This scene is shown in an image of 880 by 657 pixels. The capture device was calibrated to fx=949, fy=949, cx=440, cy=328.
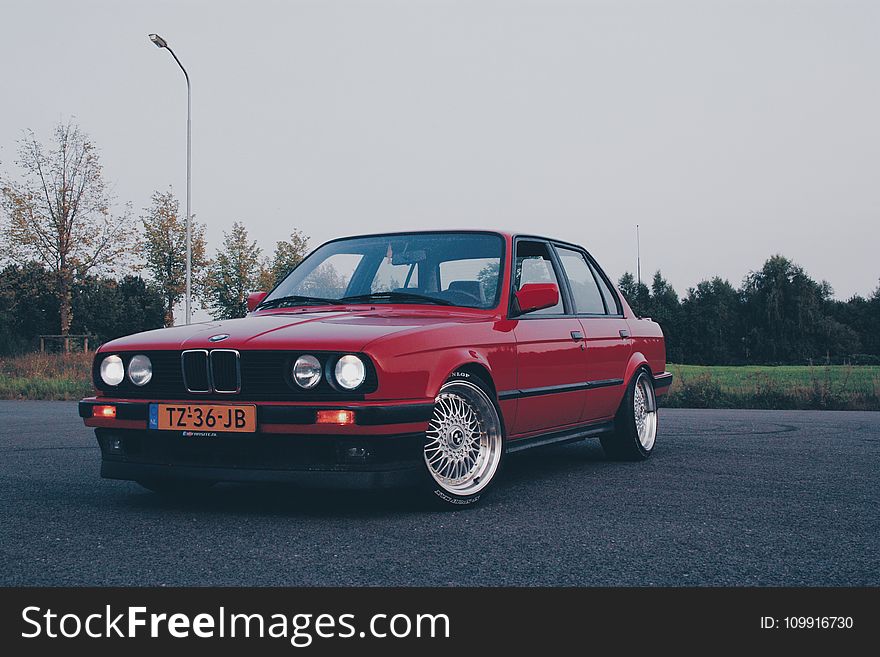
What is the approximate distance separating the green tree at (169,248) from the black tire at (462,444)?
137 ft

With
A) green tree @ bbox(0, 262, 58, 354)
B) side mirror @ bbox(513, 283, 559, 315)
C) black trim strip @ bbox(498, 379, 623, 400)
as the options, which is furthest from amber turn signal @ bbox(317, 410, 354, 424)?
green tree @ bbox(0, 262, 58, 354)

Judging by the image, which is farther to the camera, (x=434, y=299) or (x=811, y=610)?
(x=434, y=299)

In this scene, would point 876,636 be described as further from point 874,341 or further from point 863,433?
point 874,341

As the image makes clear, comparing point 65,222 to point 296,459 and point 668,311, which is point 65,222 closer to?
point 296,459

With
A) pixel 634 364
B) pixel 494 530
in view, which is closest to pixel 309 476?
pixel 494 530

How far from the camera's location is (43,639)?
8.80 feet

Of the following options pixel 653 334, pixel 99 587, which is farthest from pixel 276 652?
pixel 653 334

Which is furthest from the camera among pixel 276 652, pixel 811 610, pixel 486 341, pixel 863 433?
pixel 863 433

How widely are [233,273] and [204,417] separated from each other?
4269 cm

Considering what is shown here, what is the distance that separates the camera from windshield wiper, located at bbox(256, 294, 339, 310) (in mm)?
5812

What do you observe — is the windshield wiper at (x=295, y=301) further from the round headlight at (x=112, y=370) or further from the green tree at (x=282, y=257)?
the green tree at (x=282, y=257)

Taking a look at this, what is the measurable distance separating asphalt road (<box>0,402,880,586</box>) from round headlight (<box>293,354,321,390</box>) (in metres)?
0.68

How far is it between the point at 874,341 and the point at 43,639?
87.1 metres

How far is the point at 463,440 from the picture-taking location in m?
5.04
